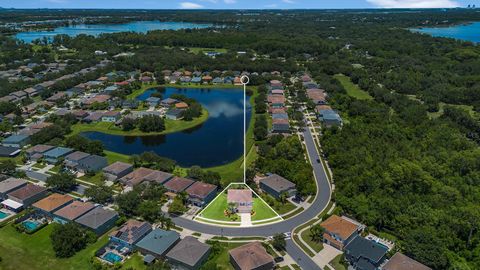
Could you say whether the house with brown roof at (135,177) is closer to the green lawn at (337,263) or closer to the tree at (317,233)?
the tree at (317,233)

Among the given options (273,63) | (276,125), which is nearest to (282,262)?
(276,125)

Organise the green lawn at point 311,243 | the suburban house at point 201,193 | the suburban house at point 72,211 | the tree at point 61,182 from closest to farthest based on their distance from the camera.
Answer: the green lawn at point 311,243 < the suburban house at point 72,211 < the suburban house at point 201,193 < the tree at point 61,182

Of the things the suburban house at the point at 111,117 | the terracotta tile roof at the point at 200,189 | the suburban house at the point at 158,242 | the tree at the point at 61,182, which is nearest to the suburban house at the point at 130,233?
the suburban house at the point at 158,242

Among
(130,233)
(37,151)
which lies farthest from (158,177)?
(37,151)

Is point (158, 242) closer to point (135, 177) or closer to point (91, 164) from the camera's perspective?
point (135, 177)

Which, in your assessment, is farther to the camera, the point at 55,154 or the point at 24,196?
the point at 55,154

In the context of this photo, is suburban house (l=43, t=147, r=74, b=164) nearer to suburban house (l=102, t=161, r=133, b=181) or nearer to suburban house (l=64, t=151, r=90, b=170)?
suburban house (l=64, t=151, r=90, b=170)
